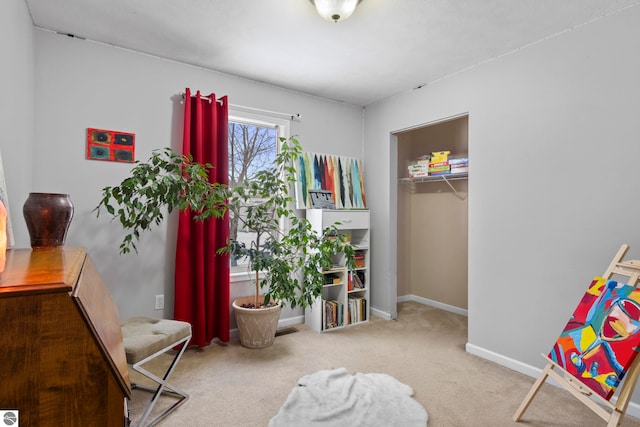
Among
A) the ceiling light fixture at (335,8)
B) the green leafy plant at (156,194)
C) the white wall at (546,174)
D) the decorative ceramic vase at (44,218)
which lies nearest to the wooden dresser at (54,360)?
the decorative ceramic vase at (44,218)

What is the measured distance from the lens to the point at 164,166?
2.50 m

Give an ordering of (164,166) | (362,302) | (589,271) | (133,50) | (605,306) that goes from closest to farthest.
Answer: (605,306), (589,271), (164,166), (133,50), (362,302)

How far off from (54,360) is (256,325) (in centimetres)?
226

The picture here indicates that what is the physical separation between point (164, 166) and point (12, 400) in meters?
2.01

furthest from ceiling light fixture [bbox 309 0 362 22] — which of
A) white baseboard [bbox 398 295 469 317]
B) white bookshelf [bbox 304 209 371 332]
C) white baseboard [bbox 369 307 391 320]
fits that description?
white baseboard [bbox 398 295 469 317]

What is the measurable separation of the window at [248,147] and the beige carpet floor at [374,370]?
94 centimetres

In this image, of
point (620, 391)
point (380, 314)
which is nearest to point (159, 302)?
point (380, 314)

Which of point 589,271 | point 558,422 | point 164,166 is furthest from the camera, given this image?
point 164,166

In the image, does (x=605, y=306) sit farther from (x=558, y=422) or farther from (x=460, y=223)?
(x=460, y=223)

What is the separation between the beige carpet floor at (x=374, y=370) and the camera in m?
1.99

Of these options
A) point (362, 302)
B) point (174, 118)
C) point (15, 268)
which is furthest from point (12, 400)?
point (362, 302)

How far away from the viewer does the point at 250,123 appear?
11.2ft

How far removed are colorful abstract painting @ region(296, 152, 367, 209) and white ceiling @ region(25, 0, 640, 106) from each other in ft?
3.00

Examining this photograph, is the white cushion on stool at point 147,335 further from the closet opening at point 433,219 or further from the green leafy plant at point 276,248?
the closet opening at point 433,219
